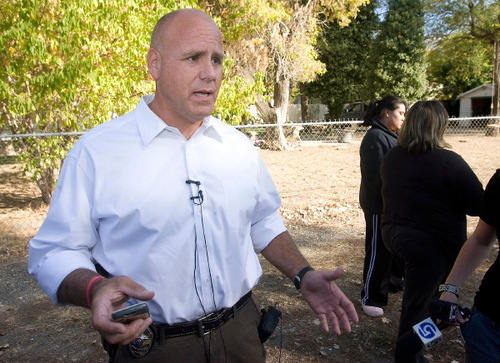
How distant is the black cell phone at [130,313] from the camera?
4.33ft

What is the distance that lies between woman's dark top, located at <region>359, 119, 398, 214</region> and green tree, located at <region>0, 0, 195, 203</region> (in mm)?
4228

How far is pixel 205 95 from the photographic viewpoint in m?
1.91

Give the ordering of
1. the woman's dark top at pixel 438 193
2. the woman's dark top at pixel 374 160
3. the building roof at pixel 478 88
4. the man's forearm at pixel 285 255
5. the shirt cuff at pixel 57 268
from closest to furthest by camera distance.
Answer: the shirt cuff at pixel 57 268 → the man's forearm at pixel 285 255 → the woman's dark top at pixel 438 193 → the woman's dark top at pixel 374 160 → the building roof at pixel 478 88

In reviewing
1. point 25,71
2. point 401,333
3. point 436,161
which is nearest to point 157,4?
point 25,71

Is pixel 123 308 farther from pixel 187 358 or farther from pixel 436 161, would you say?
pixel 436 161

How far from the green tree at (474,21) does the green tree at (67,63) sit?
948 inches

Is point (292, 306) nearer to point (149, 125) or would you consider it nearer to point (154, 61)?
point (149, 125)

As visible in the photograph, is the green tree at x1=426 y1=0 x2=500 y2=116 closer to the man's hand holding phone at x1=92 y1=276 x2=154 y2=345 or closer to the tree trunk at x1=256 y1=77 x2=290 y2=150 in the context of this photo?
the tree trunk at x1=256 y1=77 x2=290 y2=150

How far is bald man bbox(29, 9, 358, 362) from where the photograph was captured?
169 centimetres

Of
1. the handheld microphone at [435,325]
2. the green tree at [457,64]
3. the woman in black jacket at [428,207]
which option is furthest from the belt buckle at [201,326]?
the green tree at [457,64]

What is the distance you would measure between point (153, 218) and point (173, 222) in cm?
9

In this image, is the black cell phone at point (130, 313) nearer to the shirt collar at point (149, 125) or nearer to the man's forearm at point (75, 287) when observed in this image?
the man's forearm at point (75, 287)

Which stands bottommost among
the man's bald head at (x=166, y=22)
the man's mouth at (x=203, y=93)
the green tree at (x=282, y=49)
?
the man's mouth at (x=203, y=93)

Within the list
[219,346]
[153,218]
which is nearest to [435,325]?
[219,346]
